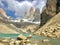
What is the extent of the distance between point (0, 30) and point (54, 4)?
45.9m

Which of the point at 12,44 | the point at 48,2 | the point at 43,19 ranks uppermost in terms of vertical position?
the point at 48,2

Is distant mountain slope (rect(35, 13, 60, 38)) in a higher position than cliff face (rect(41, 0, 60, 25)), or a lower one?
lower

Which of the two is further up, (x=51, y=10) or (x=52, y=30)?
(x=51, y=10)

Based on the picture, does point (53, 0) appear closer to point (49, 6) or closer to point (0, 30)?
point (49, 6)

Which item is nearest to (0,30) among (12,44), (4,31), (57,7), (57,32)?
(4,31)

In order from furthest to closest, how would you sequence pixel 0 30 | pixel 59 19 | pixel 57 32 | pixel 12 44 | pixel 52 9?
pixel 52 9
pixel 0 30
pixel 59 19
pixel 57 32
pixel 12 44

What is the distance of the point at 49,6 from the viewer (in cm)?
15600

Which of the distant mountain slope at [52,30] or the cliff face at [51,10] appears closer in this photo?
the distant mountain slope at [52,30]

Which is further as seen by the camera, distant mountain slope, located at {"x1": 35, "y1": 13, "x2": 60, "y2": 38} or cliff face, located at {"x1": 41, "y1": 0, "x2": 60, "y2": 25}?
cliff face, located at {"x1": 41, "y1": 0, "x2": 60, "y2": 25}

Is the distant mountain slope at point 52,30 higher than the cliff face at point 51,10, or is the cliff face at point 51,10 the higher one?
the cliff face at point 51,10

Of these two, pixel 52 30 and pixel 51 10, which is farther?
pixel 51 10

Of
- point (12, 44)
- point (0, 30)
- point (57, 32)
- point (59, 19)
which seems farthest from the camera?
point (0, 30)

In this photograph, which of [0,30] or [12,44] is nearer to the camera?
[12,44]

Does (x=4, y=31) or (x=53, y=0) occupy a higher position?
(x=53, y=0)
